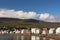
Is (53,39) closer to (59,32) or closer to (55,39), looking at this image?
(55,39)

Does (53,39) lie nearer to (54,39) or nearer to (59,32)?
(54,39)

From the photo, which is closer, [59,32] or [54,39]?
[54,39]

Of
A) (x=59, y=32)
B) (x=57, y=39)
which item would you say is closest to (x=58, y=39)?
(x=57, y=39)

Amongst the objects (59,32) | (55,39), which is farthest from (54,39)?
(59,32)

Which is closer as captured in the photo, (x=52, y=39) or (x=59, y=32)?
(x=52, y=39)

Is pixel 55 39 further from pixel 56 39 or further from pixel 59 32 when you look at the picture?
pixel 59 32

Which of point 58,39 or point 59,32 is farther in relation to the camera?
point 59,32
